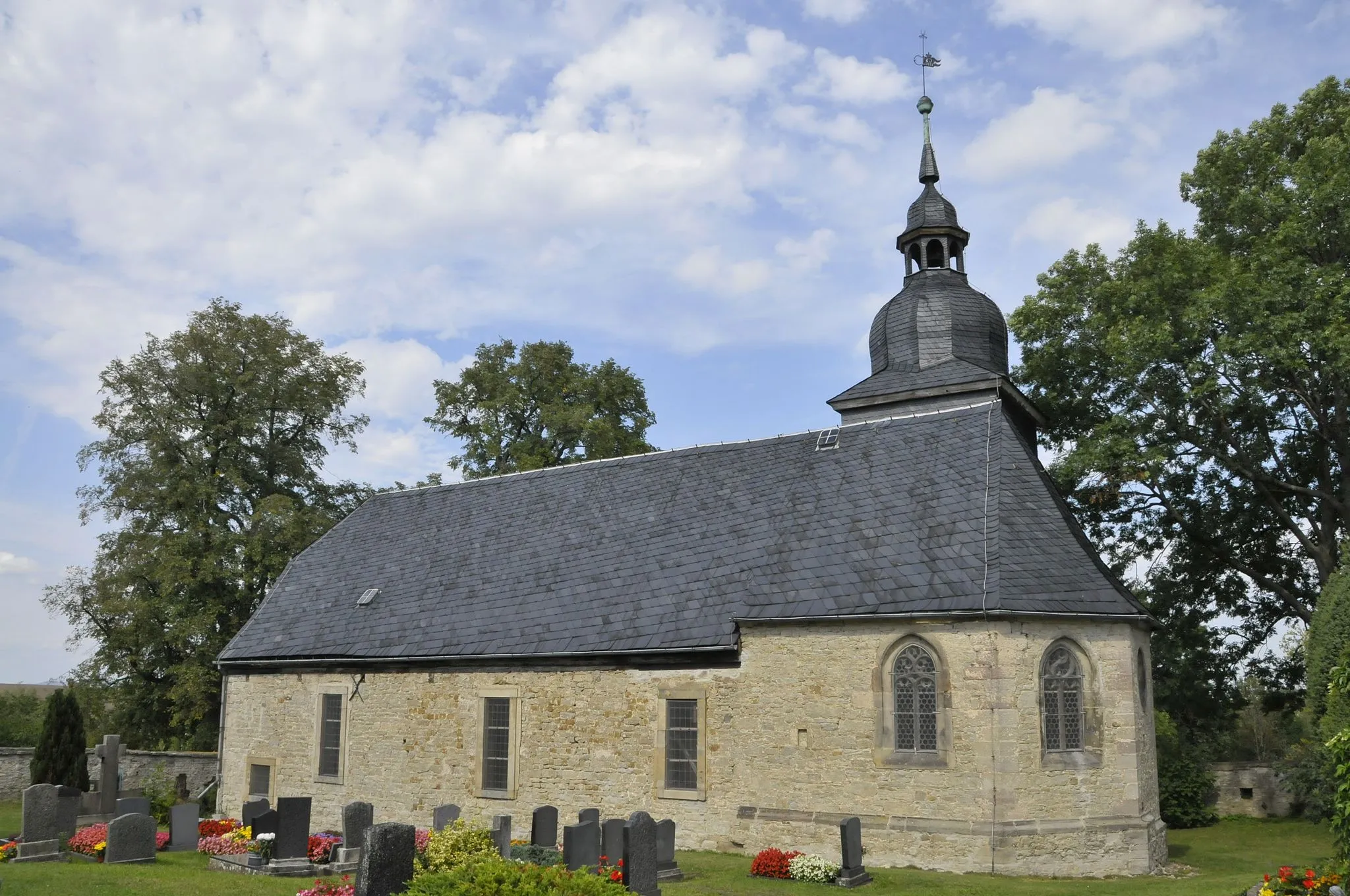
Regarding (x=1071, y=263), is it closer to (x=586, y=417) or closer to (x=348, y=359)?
(x=586, y=417)

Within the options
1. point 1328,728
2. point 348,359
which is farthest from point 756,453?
point 348,359

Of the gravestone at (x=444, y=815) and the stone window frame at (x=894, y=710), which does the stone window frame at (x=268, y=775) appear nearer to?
the gravestone at (x=444, y=815)

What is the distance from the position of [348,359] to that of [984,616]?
92.1 ft

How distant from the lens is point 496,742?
20.2m

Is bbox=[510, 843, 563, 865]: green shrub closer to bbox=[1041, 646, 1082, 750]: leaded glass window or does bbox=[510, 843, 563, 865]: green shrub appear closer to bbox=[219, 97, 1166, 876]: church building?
bbox=[219, 97, 1166, 876]: church building

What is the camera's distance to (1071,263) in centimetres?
2802

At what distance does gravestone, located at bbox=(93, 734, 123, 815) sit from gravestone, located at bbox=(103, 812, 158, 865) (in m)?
5.07

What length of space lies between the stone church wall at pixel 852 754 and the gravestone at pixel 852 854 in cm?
161

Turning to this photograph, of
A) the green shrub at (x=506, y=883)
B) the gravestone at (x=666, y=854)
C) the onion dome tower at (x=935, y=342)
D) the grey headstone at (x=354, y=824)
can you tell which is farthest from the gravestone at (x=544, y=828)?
the onion dome tower at (x=935, y=342)

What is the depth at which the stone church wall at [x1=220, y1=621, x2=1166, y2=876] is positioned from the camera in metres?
15.5

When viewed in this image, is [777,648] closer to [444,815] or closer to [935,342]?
[444,815]

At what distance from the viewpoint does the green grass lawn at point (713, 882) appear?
12672 mm

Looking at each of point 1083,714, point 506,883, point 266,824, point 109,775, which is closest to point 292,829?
point 266,824

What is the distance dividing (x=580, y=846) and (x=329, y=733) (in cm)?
1192
